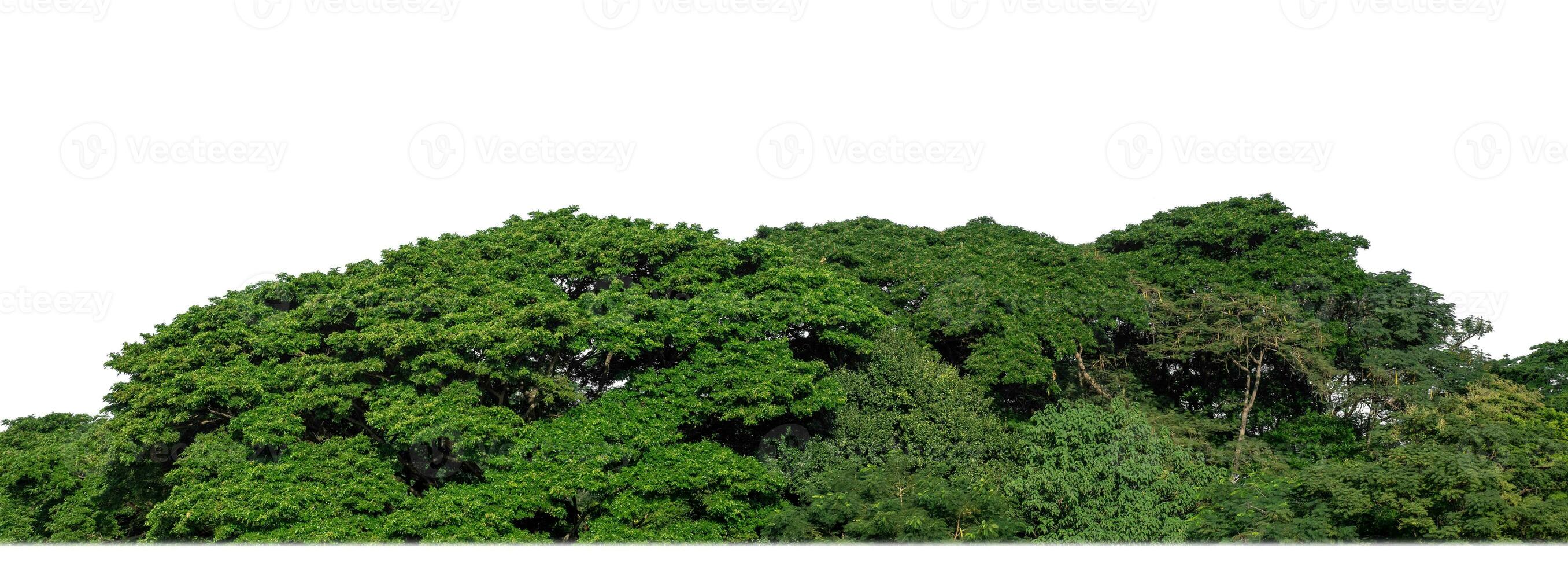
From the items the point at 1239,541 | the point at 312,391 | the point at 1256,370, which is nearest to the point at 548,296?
the point at 312,391

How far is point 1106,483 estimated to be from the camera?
19484 millimetres

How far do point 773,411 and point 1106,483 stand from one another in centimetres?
697

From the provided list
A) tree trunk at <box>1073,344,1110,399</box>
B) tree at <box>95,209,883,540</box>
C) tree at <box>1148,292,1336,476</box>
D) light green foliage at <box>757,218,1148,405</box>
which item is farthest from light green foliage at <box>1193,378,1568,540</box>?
tree at <box>95,209,883,540</box>

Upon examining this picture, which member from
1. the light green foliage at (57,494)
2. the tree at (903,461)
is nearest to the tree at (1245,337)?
the tree at (903,461)

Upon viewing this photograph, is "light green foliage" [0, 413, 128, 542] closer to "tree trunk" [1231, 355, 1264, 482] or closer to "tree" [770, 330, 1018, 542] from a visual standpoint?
"tree" [770, 330, 1018, 542]

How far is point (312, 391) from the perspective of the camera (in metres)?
19.6

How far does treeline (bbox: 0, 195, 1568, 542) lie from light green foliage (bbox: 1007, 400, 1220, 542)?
0.07m

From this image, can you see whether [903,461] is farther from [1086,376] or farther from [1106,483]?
[1086,376]

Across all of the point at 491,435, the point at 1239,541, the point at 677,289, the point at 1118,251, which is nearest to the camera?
the point at 1239,541

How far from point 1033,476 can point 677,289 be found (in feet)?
30.3

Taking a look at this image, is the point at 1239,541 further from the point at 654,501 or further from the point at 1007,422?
the point at 654,501

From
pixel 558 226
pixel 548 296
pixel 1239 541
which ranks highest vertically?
pixel 558 226

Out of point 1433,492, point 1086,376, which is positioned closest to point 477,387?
point 1086,376

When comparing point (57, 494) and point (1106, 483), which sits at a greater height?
point (1106, 483)
